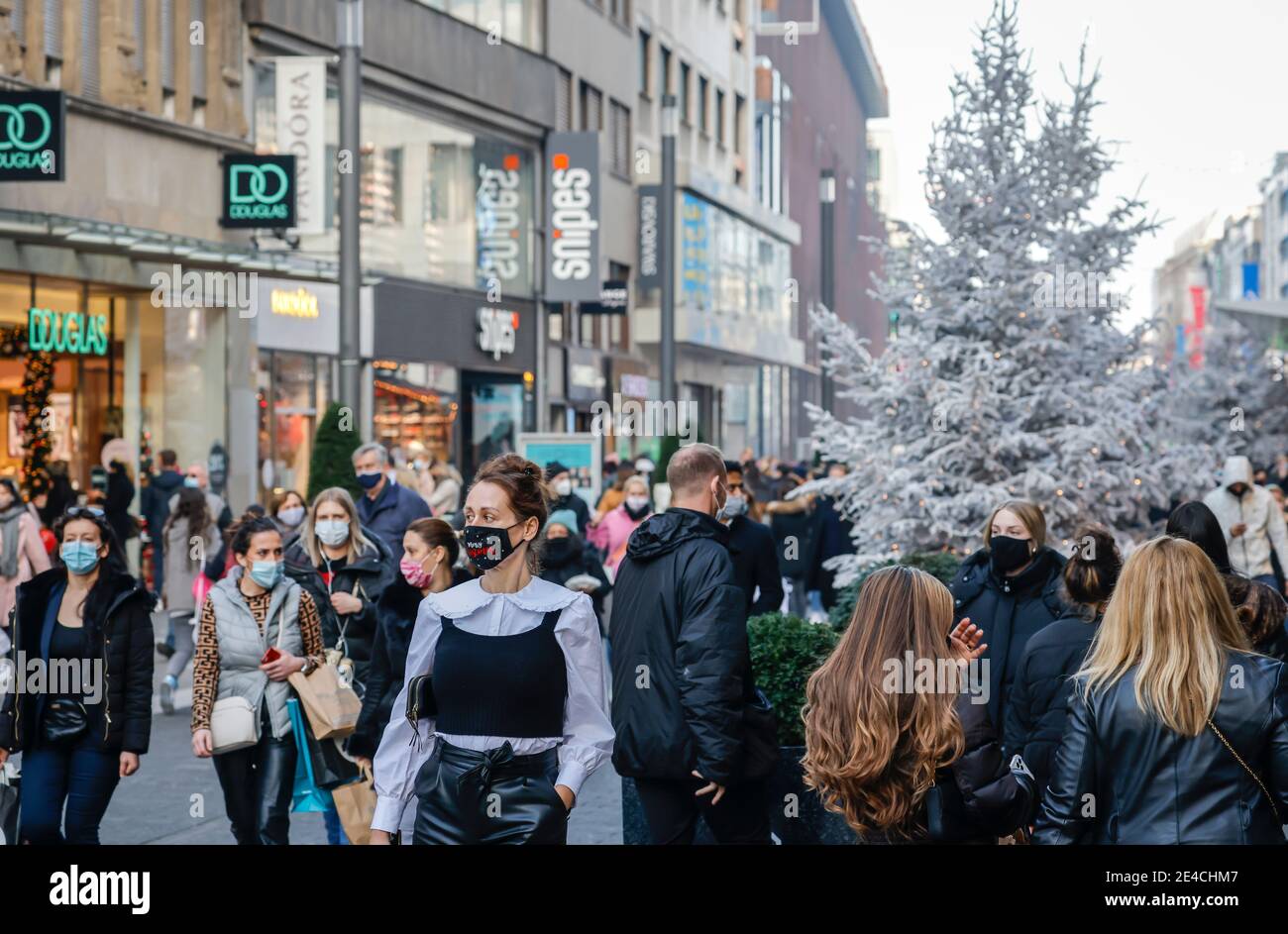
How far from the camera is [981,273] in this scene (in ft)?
51.3

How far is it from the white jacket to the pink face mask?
882 cm

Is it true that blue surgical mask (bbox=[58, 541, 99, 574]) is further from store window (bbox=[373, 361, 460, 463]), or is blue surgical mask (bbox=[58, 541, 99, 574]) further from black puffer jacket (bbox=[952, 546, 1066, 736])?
store window (bbox=[373, 361, 460, 463])

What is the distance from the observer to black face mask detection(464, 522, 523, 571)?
17.3 ft

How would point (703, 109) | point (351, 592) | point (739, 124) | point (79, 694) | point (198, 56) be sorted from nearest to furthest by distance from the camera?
point (79, 694), point (351, 592), point (198, 56), point (703, 109), point (739, 124)

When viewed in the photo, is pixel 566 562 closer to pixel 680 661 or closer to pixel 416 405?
pixel 680 661

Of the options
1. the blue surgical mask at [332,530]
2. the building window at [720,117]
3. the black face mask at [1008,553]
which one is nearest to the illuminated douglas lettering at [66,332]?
the blue surgical mask at [332,530]

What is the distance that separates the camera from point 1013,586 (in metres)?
7.92

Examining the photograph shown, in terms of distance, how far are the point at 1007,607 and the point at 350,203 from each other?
1127cm

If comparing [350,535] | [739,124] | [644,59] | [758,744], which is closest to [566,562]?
[350,535]

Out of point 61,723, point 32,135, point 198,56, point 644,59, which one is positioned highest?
point 644,59

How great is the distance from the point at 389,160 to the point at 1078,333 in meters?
18.8
